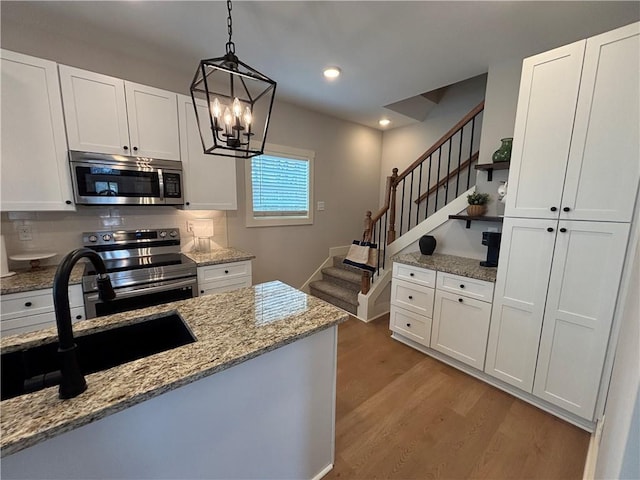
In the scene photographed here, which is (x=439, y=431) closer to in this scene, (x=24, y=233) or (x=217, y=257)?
(x=217, y=257)

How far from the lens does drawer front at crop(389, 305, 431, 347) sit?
8.38 feet

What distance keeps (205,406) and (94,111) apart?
7.56 feet

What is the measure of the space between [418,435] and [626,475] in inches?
48.8

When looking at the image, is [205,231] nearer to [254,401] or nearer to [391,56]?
[254,401]

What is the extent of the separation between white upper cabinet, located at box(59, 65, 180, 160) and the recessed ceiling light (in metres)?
1.40

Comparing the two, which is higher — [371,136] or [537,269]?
[371,136]

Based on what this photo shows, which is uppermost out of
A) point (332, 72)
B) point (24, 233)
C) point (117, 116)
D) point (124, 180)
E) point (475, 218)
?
point (332, 72)

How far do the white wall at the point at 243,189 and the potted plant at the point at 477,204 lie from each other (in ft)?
6.66

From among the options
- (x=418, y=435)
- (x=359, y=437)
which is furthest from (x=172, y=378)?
(x=418, y=435)

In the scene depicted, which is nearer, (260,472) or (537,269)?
(260,472)

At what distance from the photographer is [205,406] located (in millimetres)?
952

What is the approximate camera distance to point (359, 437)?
1.70 meters

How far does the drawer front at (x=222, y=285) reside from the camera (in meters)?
2.43

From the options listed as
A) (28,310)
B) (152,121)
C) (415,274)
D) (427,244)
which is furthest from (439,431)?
(152,121)
